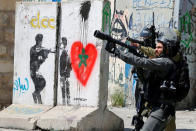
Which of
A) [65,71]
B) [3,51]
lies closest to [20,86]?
[65,71]

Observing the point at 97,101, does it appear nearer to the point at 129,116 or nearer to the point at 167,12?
the point at 129,116

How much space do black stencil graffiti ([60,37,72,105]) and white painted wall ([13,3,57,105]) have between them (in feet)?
0.56

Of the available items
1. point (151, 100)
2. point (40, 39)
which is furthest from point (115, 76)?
point (151, 100)

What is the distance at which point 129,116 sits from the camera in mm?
9312

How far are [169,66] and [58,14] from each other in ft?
10.2

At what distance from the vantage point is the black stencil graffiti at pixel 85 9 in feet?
22.8

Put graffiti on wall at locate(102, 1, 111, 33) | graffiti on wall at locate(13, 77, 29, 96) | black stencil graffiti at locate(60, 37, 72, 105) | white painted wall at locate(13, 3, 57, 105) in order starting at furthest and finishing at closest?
graffiti on wall at locate(13, 77, 29, 96) → white painted wall at locate(13, 3, 57, 105) → black stencil graffiti at locate(60, 37, 72, 105) → graffiti on wall at locate(102, 1, 111, 33)

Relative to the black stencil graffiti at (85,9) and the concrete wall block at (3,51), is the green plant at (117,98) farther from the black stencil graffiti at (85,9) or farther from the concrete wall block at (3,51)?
the black stencil graffiti at (85,9)

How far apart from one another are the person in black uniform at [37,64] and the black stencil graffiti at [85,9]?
0.86 meters

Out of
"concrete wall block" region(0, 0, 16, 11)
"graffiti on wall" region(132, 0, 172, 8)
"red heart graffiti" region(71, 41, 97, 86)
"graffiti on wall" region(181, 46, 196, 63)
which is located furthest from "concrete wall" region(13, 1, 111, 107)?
"graffiti on wall" region(181, 46, 196, 63)

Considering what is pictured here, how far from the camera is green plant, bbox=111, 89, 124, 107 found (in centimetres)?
1093

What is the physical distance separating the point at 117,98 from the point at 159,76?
6.29 m

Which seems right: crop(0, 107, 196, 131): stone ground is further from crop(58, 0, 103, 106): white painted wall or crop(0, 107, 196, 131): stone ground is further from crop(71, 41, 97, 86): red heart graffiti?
crop(71, 41, 97, 86): red heart graffiti

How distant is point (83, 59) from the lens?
699cm
